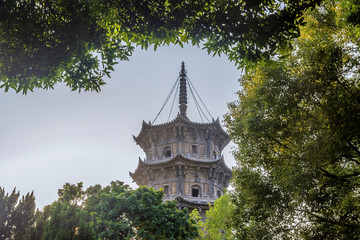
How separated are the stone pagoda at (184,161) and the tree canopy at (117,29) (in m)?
21.6

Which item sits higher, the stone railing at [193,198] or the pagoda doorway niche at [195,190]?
the pagoda doorway niche at [195,190]

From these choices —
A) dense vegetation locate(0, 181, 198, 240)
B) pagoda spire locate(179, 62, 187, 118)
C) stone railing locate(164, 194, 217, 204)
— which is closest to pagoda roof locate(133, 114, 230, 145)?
pagoda spire locate(179, 62, 187, 118)

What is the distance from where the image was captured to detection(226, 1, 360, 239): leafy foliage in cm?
838

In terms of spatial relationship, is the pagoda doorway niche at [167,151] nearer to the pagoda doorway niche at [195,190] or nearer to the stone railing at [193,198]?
the pagoda doorway niche at [195,190]

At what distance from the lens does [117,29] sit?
6328 mm

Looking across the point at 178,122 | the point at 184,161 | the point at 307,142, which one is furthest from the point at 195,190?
the point at 307,142

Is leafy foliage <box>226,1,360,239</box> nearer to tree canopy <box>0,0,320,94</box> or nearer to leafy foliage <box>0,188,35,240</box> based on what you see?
tree canopy <box>0,0,320,94</box>

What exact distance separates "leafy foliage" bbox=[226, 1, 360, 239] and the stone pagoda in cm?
1668

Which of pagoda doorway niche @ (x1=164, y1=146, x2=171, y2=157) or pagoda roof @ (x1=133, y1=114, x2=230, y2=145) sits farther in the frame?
pagoda doorway niche @ (x1=164, y1=146, x2=171, y2=157)

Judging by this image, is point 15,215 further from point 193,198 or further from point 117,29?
point 193,198

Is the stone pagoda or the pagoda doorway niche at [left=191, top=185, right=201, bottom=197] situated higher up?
the stone pagoda

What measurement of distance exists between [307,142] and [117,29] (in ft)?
19.2

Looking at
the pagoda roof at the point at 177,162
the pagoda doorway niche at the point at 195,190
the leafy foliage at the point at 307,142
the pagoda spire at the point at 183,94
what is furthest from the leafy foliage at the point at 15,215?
the pagoda spire at the point at 183,94

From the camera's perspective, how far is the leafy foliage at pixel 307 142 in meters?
8.38
